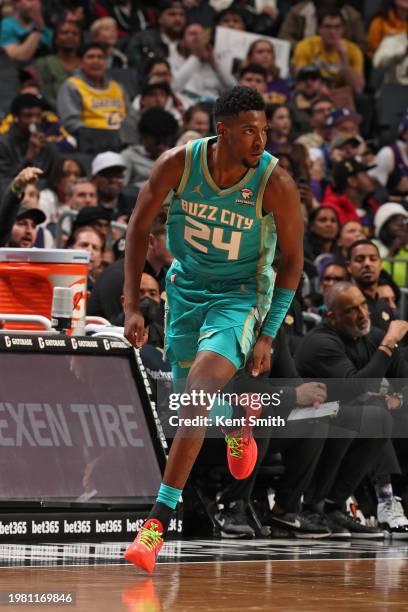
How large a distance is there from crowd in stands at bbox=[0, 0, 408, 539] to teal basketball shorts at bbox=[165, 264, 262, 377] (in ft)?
6.21

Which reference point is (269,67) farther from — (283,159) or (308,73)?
(283,159)

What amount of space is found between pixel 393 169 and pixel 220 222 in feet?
30.6

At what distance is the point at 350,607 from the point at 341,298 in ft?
14.6

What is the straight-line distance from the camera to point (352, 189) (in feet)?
45.8

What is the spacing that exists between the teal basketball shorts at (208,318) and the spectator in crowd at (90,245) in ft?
10.6

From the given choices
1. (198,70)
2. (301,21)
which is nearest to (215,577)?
(198,70)

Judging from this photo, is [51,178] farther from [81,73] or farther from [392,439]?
[392,439]

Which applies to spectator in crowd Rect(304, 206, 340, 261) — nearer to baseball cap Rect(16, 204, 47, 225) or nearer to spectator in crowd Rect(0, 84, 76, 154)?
spectator in crowd Rect(0, 84, 76, 154)

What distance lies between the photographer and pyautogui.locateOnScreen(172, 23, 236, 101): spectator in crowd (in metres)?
15.4

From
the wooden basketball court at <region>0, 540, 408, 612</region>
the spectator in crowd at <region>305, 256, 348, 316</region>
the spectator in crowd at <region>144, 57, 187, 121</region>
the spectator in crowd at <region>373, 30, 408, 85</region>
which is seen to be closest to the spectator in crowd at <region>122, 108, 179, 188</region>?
the spectator in crowd at <region>144, 57, 187, 121</region>

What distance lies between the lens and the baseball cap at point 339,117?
15305 millimetres

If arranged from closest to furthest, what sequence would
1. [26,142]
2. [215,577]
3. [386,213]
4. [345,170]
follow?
[215,577] → [26,142] → [386,213] → [345,170]

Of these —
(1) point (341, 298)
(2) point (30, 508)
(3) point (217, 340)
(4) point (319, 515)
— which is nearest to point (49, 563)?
(2) point (30, 508)

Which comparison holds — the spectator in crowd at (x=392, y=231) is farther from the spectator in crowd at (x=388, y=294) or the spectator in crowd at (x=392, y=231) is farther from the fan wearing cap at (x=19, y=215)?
the fan wearing cap at (x=19, y=215)
